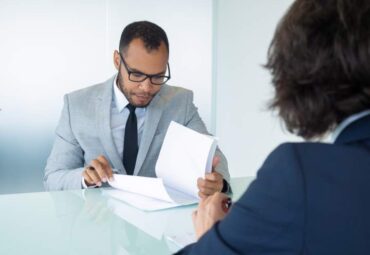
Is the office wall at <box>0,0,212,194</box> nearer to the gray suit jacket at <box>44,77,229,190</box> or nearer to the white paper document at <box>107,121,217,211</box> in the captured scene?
the gray suit jacket at <box>44,77,229,190</box>

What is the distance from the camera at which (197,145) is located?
164cm

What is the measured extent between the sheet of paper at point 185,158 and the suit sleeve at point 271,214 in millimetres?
942

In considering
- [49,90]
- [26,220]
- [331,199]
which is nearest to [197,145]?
[26,220]

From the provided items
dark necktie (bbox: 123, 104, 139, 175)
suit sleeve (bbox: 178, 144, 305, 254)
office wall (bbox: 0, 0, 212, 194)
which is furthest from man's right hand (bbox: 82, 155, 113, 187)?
office wall (bbox: 0, 0, 212, 194)

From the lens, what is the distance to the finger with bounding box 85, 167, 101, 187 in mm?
1697

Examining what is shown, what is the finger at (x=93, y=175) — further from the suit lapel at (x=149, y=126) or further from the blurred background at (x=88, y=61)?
the blurred background at (x=88, y=61)

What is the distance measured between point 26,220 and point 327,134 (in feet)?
3.23

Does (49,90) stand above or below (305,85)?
below

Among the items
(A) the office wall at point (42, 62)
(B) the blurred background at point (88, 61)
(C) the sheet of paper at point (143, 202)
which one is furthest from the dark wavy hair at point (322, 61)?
(A) the office wall at point (42, 62)

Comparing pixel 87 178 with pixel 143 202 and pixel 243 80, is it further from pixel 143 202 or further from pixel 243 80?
pixel 243 80

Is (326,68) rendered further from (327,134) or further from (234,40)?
(234,40)

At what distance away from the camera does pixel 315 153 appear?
64 cm

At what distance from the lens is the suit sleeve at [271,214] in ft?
1.98

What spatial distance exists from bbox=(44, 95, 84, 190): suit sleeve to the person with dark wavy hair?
44.4 inches
